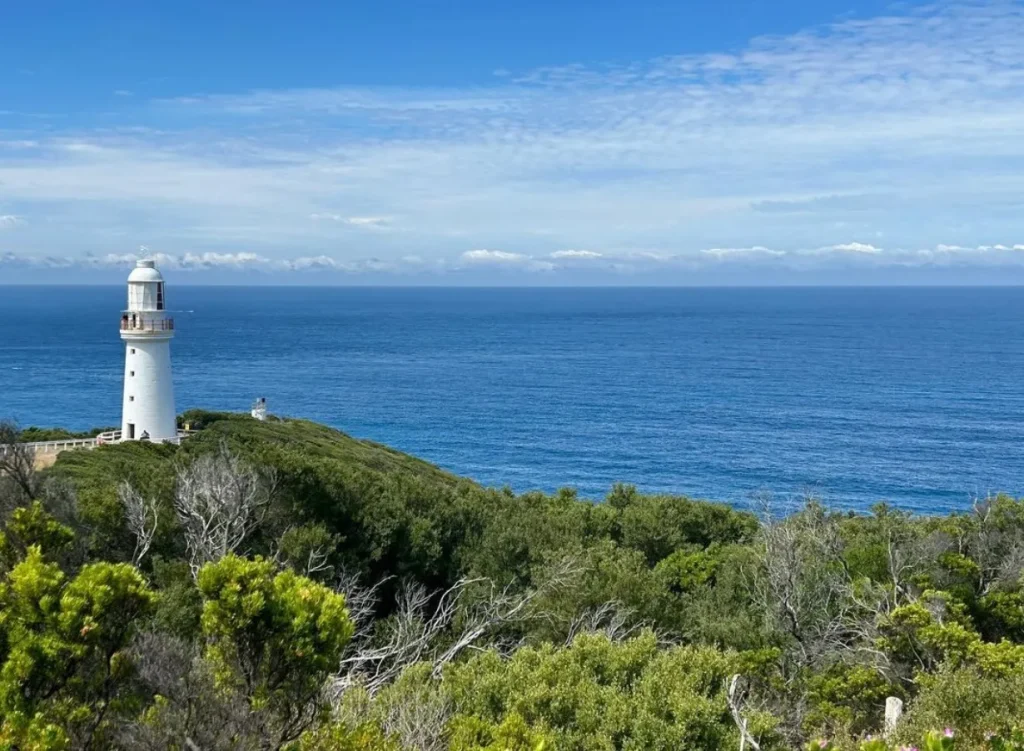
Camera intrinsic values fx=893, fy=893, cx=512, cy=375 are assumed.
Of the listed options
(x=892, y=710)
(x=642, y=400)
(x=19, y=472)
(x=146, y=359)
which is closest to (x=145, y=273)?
(x=146, y=359)

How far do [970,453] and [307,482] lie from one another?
49775 mm

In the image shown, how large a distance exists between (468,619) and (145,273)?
26.5m

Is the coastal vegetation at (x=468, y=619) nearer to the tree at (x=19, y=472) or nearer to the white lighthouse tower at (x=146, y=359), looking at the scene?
the tree at (x=19, y=472)

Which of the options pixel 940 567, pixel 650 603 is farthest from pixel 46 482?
pixel 940 567

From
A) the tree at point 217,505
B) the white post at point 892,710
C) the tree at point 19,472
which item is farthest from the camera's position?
the tree at point 19,472

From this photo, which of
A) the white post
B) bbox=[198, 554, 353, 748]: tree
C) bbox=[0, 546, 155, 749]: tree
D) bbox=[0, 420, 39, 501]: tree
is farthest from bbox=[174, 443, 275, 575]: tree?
the white post

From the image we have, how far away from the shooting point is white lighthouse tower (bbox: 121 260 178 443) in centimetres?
3709

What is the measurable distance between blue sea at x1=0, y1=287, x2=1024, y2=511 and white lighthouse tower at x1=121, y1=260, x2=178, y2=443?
78.8 ft

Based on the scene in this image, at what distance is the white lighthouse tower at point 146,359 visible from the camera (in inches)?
1460

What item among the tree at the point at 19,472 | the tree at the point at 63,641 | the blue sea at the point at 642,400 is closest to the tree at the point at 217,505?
the tree at the point at 19,472

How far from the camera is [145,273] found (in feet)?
122

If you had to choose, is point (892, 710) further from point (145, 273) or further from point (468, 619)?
point (145, 273)

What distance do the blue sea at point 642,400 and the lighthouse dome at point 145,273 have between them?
25917 millimetres

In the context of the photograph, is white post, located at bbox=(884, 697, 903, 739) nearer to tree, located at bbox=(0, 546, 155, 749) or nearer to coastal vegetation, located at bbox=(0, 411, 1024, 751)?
coastal vegetation, located at bbox=(0, 411, 1024, 751)
